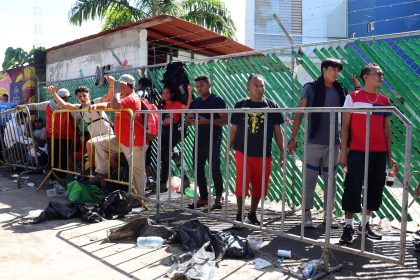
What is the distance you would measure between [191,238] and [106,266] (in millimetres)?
846

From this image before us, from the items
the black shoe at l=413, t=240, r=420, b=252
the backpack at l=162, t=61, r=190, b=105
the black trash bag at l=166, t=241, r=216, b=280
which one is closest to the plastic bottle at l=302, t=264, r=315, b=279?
the black trash bag at l=166, t=241, r=216, b=280

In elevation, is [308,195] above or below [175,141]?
below

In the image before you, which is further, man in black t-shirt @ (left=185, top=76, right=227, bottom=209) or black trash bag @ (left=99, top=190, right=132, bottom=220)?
man in black t-shirt @ (left=185, top=76, right=227, bottom=209)

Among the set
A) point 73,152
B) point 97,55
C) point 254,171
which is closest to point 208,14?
point 97,55

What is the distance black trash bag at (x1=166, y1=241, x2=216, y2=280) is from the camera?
10.9 ft

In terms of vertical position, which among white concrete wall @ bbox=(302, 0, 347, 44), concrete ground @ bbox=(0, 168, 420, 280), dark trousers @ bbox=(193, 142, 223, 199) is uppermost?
white concrete wall @ bbox=(302, 0, 347, 44)

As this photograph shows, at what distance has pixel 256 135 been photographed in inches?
185

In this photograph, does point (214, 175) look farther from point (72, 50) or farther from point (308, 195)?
point (72, 50)

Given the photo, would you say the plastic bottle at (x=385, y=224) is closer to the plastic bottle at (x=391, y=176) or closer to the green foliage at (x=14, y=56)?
the plastic bottle at (x=391, y=176)

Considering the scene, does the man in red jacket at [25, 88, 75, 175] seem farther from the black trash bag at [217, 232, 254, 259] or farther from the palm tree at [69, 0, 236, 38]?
the palm tree at [69, 0, 236, 38]

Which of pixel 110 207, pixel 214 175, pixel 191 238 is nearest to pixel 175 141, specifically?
pixel 214 175

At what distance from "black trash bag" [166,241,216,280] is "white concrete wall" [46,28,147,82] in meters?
7.12

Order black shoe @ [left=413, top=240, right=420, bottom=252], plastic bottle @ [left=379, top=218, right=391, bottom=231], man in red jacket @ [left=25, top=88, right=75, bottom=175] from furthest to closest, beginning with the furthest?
man in red jacket @ [left=25, top=88, right=75, bottom=175] < plastic bottle @ [left=379, top=218, right=391, bottom=231] < black shoe @ [left=413, top=240, right=420, bottom=252]

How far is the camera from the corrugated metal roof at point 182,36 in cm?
955
